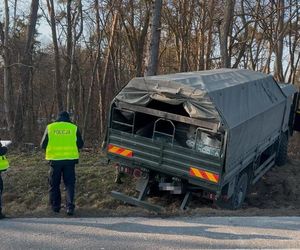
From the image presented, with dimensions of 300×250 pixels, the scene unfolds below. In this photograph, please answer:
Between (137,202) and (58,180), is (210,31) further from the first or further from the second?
(58,180)

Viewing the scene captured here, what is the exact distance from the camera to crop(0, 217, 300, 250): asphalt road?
5.59 metres

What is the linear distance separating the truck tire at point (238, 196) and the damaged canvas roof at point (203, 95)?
1279 mm

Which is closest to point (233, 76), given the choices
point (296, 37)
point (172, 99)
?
point (172, 99)

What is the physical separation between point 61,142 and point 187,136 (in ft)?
7.89

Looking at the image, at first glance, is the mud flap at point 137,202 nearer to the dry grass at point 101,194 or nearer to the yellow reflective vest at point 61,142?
the dry grass at point 101,194

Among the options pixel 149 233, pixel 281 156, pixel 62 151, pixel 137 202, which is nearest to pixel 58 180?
pixel 62 151

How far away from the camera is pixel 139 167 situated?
27.5 feet

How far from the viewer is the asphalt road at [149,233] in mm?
5590

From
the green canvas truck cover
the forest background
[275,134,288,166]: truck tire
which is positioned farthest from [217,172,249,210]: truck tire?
the forest background

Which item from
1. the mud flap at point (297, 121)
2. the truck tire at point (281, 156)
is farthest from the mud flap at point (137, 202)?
the mud flap at point (297, 121)

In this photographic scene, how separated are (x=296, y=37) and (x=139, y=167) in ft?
84.0

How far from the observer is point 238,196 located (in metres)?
8.94

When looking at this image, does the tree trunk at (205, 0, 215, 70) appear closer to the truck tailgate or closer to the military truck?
the military truck

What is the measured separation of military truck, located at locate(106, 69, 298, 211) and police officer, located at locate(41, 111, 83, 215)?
1.31 m
